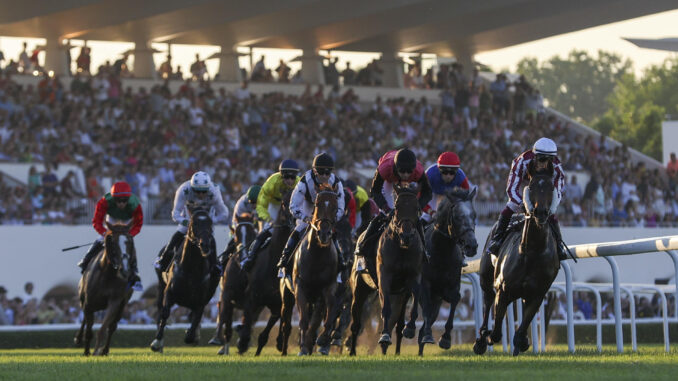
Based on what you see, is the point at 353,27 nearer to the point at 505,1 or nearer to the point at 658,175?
the point at 505,1

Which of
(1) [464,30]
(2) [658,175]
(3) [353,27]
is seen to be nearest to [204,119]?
(3) [353,27]

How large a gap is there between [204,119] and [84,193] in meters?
4.28

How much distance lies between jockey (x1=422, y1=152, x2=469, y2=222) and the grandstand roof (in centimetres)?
1536

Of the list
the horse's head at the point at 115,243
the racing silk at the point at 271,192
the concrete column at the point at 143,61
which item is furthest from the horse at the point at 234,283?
the concrete column at the point at 143,61

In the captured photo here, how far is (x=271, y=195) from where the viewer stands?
46.9 ft

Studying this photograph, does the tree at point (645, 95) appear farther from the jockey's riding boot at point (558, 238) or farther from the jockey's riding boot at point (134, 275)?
the jockey's riding boot at point (558, 238)

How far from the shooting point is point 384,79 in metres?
34.9

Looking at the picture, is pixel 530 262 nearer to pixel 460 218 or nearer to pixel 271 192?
pixel 460 218

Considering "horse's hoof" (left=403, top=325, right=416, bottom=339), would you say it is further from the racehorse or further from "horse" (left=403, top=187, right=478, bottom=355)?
"horse" (left=403, top=187, right=478, bottom=355)

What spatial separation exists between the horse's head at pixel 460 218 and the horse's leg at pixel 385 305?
0.76 metres

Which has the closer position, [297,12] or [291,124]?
[291,124]

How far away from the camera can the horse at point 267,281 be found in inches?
542

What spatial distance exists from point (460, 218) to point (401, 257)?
729 millimetres

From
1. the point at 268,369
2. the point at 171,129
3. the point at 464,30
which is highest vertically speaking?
the point at 464,30
